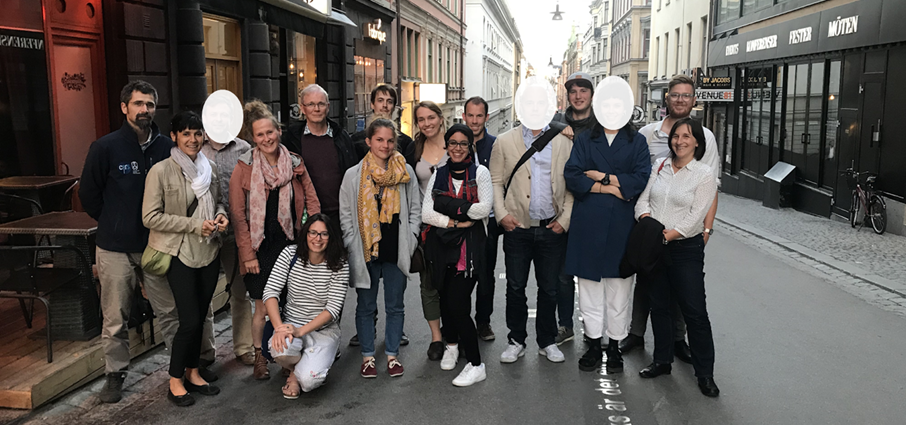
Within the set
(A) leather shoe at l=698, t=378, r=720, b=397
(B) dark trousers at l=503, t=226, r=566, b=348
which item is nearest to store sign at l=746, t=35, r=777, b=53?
(B) dark trousers at l=503, t=226, r=566, b=348

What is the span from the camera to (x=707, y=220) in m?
5.21

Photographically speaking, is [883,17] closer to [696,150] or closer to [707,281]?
[707,281]

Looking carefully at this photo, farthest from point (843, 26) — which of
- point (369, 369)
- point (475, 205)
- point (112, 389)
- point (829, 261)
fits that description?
point (112, 389)

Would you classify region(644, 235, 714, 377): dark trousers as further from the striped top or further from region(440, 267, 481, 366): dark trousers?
the striped top

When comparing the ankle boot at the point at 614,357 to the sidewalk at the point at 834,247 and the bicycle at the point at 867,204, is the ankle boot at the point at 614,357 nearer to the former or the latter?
the sidewalk at the point at 834,247

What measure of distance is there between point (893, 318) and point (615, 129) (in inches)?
158

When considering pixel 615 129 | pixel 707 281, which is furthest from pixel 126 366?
pixel 707 281

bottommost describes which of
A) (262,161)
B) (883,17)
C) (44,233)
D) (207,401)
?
(207,401)

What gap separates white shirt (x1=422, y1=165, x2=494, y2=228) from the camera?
5160 mm

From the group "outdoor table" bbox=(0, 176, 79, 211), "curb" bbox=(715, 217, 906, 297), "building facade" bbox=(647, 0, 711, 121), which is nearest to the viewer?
"outdoor table" bbox=(0, 176, 79, 211)

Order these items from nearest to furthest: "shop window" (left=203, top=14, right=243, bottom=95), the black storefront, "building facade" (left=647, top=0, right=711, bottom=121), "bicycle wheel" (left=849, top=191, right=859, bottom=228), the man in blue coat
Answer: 1. the man in blue coat
2. "shop window" (left=203, top=14, right=243, bottom=95)
3. the black storefront
4. "bicycle wheel" (left=849, top=191, right=859, bottom=228)
5. "building facade" (left=647, top=0, right=711, bottom=121)

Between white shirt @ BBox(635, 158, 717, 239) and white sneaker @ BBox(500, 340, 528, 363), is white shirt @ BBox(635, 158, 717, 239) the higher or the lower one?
the higher one

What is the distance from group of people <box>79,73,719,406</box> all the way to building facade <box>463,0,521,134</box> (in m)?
32.6

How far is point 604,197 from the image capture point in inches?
203
